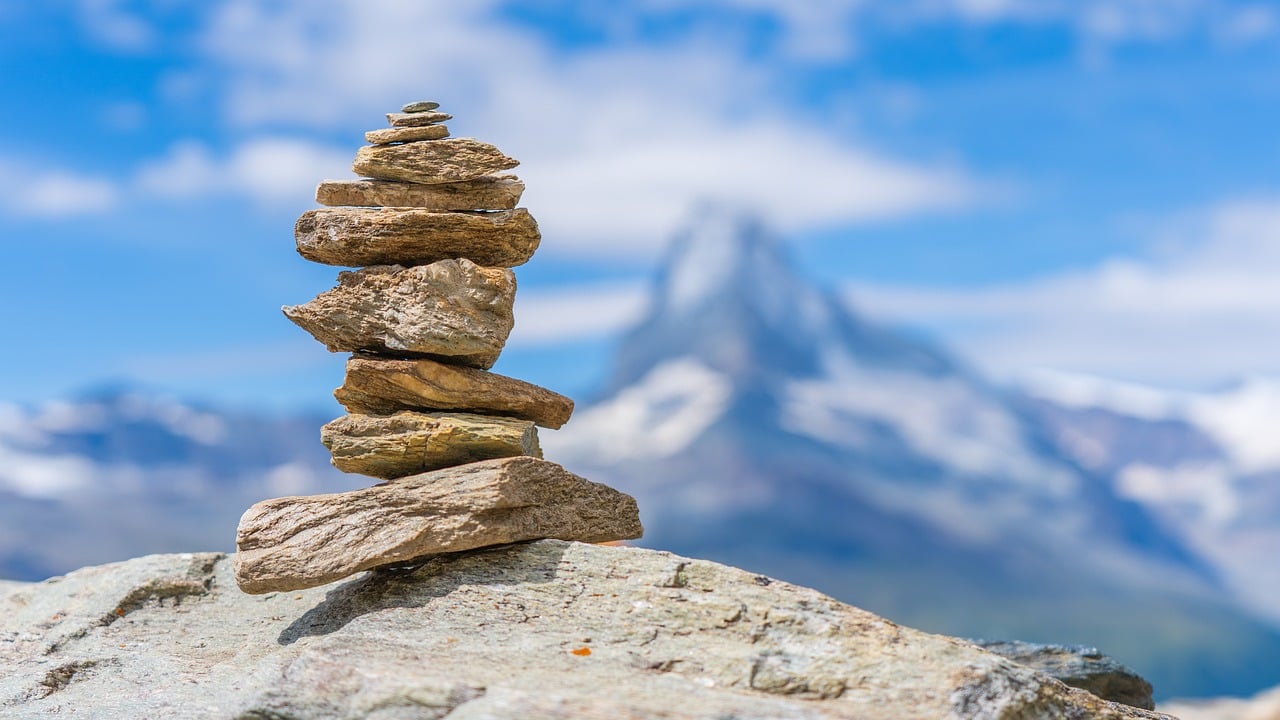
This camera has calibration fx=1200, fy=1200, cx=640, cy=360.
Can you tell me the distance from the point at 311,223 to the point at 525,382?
4.47 m

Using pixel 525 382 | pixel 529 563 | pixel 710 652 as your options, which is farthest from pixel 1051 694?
pixel 525 382

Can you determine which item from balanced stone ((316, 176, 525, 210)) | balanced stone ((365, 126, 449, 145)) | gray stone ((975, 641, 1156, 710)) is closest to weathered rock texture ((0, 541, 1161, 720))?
gray stone ((975, 641, 1156, 710))

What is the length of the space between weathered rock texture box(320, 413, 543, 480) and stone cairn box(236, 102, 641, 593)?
0.9 inches

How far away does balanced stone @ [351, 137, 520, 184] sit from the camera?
1980 centimetres

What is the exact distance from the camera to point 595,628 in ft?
54.4

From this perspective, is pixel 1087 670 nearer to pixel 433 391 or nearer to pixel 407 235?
pixel 433 391

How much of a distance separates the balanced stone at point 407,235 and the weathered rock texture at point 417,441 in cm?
267

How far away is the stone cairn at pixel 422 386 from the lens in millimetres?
18438

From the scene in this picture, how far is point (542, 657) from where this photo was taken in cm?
1572

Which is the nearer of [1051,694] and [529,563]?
[1051,694]

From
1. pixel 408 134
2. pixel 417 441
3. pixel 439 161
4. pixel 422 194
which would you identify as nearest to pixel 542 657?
pixel 417 441

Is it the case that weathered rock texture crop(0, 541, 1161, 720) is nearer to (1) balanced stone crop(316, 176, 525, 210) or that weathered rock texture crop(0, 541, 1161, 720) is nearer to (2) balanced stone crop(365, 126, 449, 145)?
(1) balanced stone crop(316, 176, 525, 210)

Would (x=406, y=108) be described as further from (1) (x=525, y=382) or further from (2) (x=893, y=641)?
(2) (x=893, y=641)

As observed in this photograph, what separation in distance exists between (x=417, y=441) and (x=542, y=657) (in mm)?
5015
